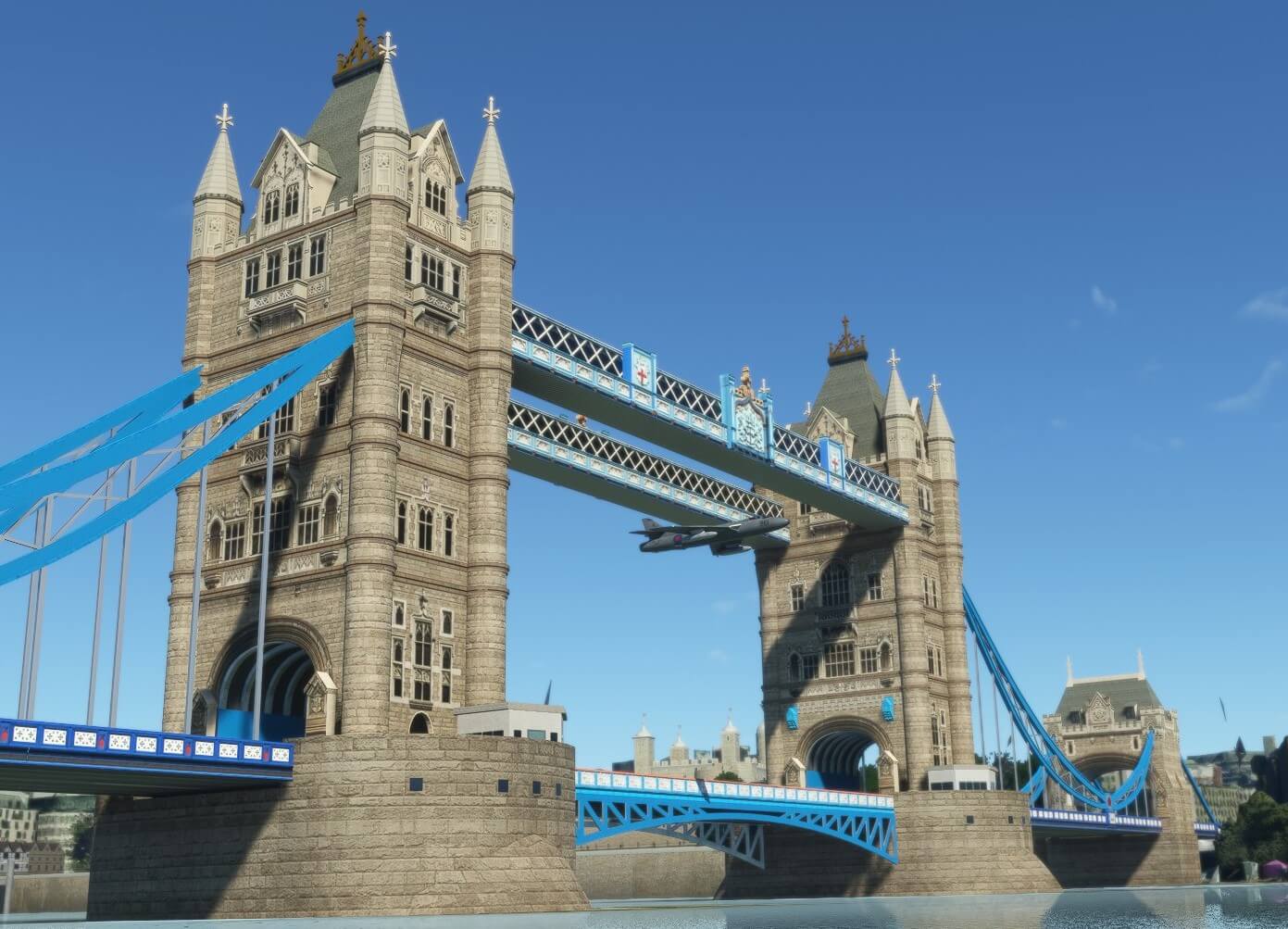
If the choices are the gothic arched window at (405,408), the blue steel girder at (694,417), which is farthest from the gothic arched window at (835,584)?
the gothic arched window at (405,408)

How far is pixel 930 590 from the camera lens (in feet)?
299

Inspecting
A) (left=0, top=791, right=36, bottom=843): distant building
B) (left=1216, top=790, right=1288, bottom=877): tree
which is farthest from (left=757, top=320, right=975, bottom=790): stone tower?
(left=0, top=791, right=36, bottom=843): distant building

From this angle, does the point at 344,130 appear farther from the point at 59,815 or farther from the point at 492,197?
the point at 59,815

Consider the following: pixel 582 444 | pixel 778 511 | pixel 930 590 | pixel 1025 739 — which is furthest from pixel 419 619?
pixel 1025 739

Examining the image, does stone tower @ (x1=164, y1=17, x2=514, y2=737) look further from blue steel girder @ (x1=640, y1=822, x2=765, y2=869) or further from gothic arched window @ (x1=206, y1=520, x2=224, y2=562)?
blue steel girder @ (x1=640, y1=822, x2=765, y2=869)

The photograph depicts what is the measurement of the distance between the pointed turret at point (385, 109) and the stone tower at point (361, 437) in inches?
4.1

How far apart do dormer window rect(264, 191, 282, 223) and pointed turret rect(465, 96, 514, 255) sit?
24.7ft

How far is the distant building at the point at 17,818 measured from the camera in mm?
163125

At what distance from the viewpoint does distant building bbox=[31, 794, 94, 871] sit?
167000mm

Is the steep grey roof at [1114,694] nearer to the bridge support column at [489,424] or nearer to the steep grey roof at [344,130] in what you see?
the bridge support column at [489,424]

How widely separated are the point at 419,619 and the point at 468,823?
900 cm

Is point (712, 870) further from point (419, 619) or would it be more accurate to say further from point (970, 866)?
point (419, 619)

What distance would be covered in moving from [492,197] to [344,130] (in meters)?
6.72

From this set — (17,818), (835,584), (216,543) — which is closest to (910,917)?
(216,543)
